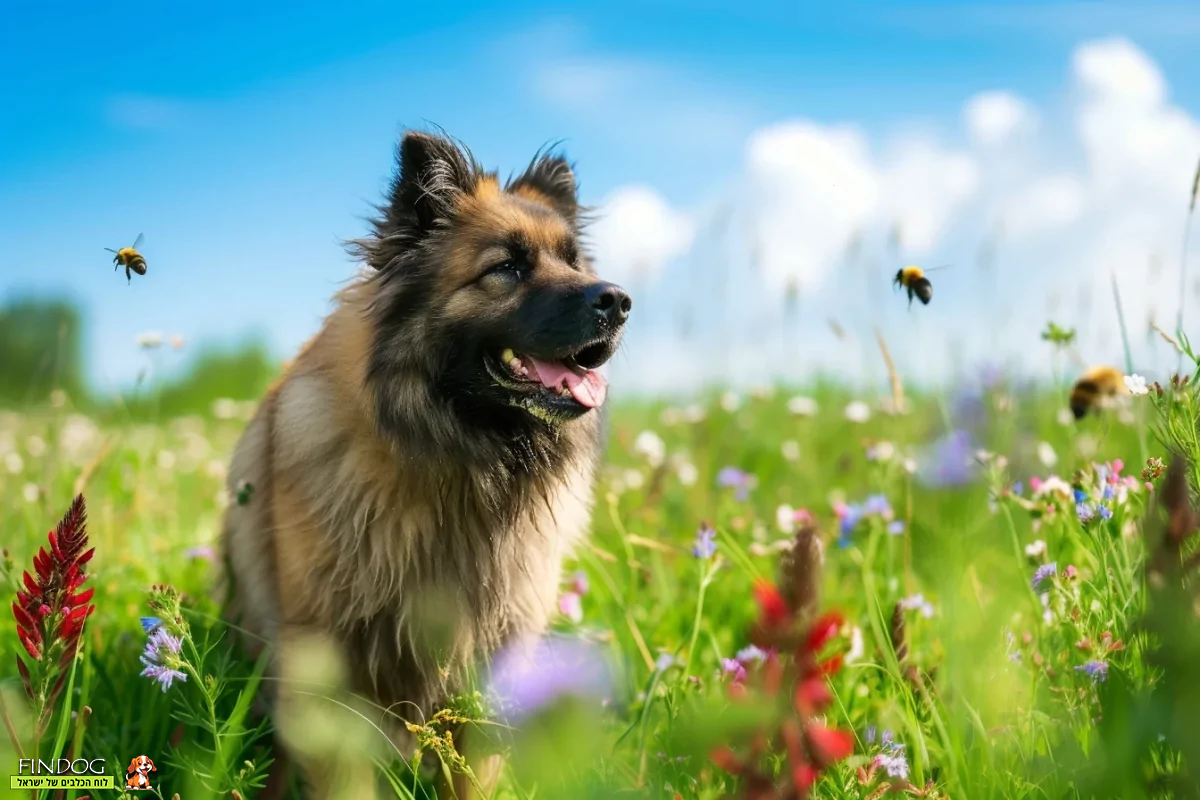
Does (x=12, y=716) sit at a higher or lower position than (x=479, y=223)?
lower

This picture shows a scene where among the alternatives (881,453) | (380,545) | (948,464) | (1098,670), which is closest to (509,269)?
(380,545)

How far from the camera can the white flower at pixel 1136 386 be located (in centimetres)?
204

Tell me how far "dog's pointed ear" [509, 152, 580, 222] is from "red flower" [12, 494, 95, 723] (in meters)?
2.67

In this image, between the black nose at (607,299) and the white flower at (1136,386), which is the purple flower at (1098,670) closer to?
the white flower at (1136,386)

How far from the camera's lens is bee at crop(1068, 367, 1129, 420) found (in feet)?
11.8

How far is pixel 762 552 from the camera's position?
4.02 meters

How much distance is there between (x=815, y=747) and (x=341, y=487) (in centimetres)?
241

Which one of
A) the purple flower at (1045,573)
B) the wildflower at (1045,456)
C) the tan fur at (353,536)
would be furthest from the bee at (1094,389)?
the tan fur at (353,536)

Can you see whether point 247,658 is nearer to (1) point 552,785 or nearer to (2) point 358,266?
(2) point 358,266

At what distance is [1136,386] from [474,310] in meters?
2.07

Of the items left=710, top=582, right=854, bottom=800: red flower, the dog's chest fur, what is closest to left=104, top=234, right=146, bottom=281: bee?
the dog's chest fur

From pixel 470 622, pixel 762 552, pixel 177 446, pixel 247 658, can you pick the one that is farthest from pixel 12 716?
pixel 177 446

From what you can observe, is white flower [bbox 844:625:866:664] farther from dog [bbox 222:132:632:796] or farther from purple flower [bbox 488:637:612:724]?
dog [bbox 222:132:632:796]

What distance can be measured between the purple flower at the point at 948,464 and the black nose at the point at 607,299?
1.37 meters
